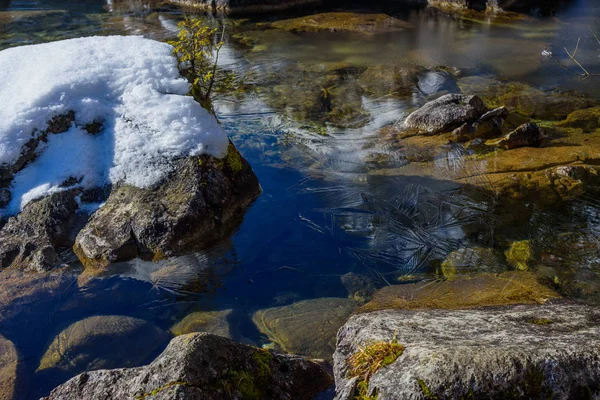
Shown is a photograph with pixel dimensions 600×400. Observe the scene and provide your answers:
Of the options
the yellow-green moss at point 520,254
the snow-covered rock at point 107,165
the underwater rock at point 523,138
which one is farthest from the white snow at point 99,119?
the underwater rock at point 523,138

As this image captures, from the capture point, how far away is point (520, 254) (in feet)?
18.1

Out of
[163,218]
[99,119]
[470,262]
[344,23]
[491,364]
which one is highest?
[99,119]

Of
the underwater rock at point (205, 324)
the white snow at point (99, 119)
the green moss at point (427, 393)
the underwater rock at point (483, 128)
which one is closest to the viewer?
the green moss at point (427, 393)

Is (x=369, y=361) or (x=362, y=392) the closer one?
(x=362, y=392)

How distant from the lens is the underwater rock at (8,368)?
13.1 ft

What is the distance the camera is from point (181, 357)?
114 inches

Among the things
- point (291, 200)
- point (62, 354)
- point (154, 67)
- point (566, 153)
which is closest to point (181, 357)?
point (62, 354)

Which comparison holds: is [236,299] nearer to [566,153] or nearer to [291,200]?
[291,200]

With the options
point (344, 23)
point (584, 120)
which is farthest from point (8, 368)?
point (344, 23)

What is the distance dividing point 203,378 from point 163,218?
106 inches

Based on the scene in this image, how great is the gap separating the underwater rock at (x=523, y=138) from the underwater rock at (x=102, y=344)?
594 cm

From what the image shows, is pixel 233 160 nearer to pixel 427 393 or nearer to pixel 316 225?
pixel 316 225

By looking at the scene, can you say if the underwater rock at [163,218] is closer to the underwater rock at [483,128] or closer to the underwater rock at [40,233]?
the underwater rock at [40,233]

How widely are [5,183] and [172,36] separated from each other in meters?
10.5
